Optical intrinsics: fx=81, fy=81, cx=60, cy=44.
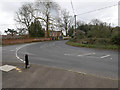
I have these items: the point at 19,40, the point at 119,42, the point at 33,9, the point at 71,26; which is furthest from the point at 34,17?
the point at 119,42

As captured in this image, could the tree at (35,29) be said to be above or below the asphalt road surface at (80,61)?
above

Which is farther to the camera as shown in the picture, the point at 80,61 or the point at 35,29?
the point at 35,29

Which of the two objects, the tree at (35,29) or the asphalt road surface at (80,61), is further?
the tree at (35,29)

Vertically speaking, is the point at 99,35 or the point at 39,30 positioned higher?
the point at 39,30

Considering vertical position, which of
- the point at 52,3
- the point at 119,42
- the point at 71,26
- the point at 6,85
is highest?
the point at 52,3

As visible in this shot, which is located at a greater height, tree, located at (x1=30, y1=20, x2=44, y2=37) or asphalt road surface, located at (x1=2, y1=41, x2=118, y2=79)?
tree, located at (x1=30, y1=20, x2=44, y2=37)

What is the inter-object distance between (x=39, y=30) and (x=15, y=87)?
37.3 m

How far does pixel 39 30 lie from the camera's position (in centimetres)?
3825

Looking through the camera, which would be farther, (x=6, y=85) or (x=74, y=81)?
(x=74, y=81)

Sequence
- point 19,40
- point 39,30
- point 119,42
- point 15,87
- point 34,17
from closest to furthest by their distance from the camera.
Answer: point 15,87
point 119,42
point 19,40
point 34,17
point 39,30

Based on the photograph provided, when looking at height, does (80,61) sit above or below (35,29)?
below

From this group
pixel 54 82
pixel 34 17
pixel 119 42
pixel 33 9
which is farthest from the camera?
pixel 34 17

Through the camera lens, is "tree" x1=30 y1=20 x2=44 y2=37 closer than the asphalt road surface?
No

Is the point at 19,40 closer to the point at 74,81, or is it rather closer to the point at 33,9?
the point at 33,9
